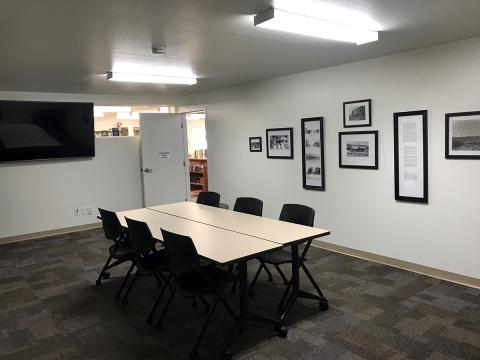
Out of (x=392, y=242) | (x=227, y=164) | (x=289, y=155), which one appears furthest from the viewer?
(x=227, y=164)

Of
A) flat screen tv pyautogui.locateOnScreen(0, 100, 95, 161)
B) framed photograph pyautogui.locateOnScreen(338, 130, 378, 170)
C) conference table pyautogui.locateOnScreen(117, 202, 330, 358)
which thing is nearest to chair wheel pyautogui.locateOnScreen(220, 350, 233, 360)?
conference table pyautogui.locateOnScreen(117, 202, 330, 358)

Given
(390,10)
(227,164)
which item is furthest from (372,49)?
(227,164)

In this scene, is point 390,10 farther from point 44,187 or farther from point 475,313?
point 44,187

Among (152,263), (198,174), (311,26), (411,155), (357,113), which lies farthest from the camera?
(198,174)

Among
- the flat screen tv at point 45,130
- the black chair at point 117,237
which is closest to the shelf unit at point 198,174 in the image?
Answer: the flat screen tv at point 45,130

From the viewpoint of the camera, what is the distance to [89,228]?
22.7 feet

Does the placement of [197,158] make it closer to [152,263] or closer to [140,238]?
[152,263]

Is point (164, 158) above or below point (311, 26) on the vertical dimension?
below

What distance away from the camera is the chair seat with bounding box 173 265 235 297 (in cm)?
293

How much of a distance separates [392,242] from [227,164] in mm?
3278

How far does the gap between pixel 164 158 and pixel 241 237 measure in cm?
461

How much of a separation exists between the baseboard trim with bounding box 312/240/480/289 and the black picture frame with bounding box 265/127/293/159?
1.34 metres

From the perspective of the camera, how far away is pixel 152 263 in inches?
144

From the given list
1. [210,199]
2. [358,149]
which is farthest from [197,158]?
[358,149]
